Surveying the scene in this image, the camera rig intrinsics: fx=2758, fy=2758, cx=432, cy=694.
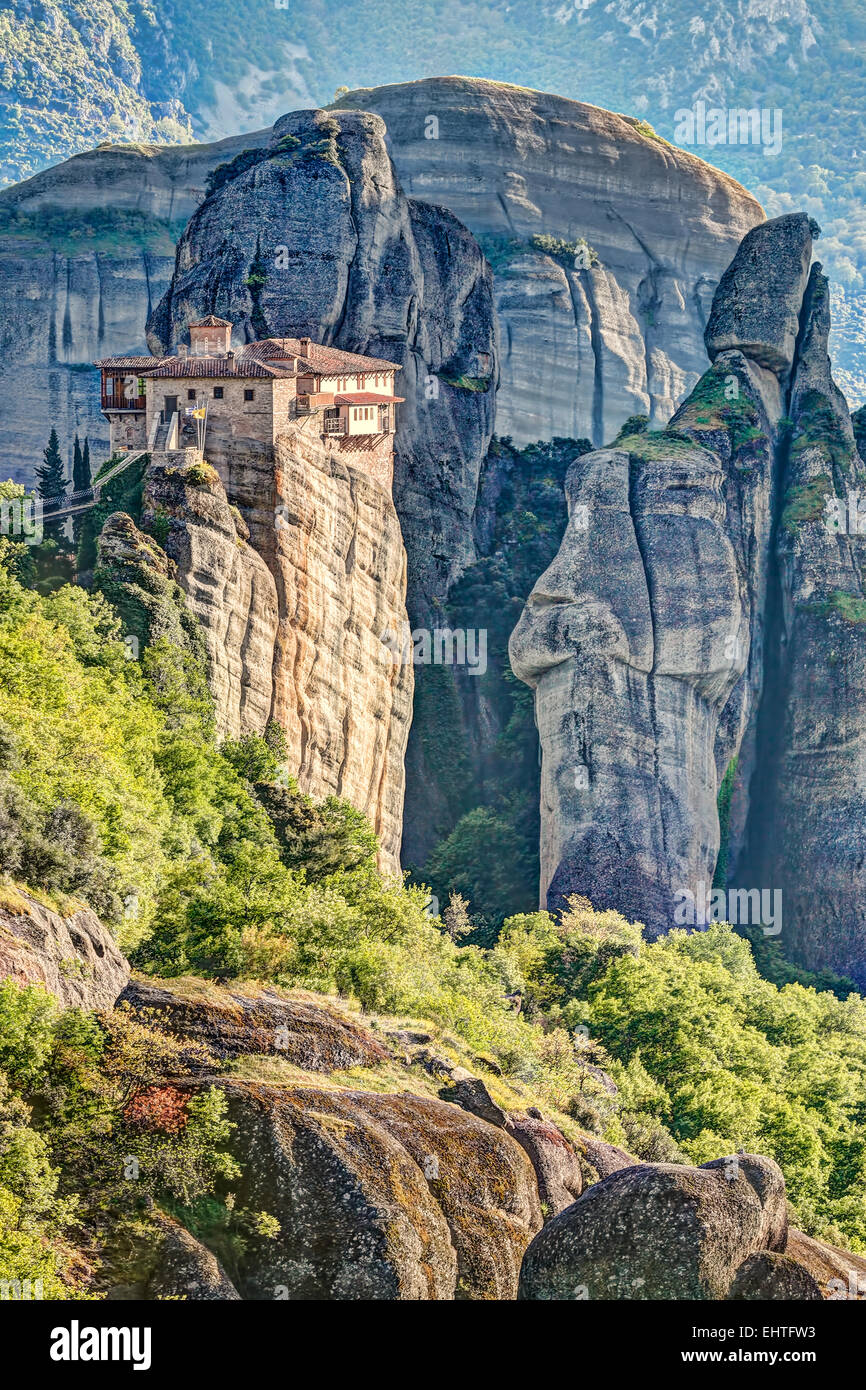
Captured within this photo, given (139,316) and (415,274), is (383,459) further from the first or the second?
(139,316)

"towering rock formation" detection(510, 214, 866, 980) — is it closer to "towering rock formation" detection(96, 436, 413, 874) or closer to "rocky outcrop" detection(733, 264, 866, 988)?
"rocky outcrop" detection(733, 264, 866, 988)

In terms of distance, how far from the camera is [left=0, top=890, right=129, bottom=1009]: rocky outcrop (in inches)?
1554

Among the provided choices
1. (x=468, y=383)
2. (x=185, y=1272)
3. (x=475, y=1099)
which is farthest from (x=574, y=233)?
(x=185, y=1272)

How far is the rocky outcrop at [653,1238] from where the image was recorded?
36.5 meters

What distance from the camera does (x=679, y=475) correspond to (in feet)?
332

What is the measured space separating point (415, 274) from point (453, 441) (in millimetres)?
6376

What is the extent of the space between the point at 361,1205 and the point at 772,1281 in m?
5.72

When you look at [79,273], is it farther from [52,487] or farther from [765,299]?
[52,487]

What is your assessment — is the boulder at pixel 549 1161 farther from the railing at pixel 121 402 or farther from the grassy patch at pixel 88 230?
the grassy patch at pixel 88 230

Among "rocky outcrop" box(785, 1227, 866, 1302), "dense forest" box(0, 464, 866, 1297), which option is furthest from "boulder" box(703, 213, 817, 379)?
"rocky outcrop" box(785, 1227, 866, 1302)

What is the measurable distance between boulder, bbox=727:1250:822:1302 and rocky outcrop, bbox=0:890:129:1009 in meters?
10.3

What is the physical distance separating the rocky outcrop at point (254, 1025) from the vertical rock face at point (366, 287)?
53845 millimetres

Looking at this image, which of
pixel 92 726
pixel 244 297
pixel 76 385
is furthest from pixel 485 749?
pixel 92 726
